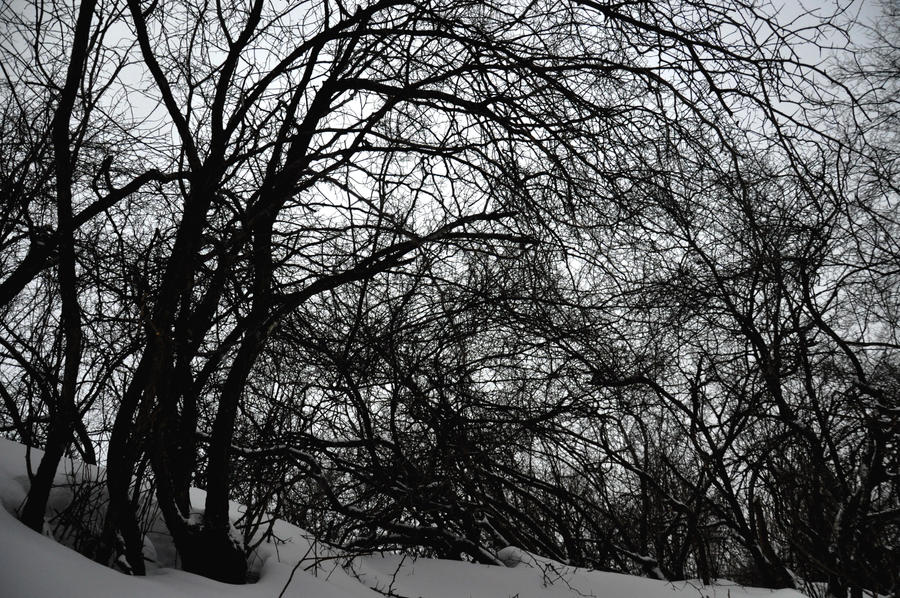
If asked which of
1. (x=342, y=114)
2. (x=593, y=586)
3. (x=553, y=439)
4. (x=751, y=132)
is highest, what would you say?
(x=342, y=114)

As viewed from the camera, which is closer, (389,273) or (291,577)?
(291,577)

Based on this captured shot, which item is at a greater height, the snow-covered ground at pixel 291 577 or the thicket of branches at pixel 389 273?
the thicket of branches at pixel 389 273

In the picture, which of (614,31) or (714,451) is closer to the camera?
(614,31)

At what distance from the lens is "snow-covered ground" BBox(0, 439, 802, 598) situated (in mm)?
1800

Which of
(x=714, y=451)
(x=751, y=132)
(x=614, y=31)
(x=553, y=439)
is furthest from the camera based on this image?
(x=714, y=451)

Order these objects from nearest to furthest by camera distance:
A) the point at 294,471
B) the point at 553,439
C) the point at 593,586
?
the point at 593,586 → the point at 553,439 → the point at 294,471

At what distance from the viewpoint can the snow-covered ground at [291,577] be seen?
70.9 inches

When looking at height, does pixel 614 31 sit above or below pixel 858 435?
above

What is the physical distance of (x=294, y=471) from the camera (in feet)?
18.9

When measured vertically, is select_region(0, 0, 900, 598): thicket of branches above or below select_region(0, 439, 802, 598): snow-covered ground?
above

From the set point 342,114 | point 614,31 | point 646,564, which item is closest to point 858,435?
point 646,564

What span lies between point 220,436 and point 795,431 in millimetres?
5617

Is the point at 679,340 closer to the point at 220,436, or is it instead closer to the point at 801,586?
the point at 801,586

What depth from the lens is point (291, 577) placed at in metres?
2.20
